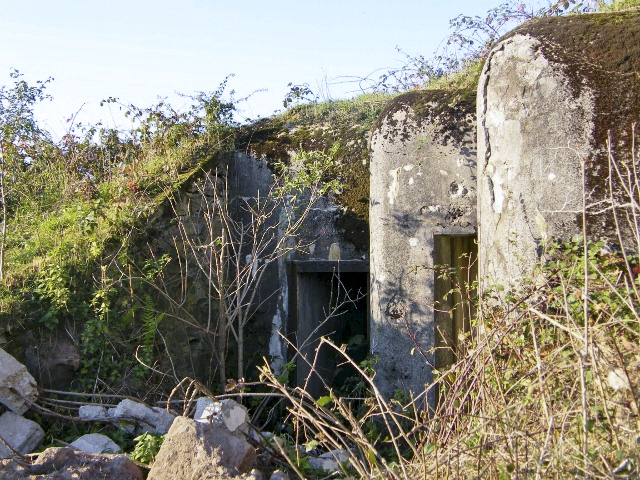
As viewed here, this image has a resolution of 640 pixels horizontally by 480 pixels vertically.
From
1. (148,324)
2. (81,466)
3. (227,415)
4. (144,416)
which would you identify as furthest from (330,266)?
(81,466)

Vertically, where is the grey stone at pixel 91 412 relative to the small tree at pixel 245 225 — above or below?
below

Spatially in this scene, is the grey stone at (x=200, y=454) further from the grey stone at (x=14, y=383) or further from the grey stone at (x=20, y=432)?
the grey stone at (x=14, y=383)

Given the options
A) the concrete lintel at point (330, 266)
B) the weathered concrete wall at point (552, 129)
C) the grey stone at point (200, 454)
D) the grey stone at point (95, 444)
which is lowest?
Result: the grey stone at point (95, 444)

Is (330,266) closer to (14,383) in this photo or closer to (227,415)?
(227,415)

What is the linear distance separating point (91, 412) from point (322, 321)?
3012mm

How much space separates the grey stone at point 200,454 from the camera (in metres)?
3.97

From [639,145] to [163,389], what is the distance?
172 inches

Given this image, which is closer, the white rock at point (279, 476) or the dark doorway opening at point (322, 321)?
the white rock at point (279, 476)

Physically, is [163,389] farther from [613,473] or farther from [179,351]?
[613,473]

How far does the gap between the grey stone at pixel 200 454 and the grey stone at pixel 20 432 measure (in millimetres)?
1529

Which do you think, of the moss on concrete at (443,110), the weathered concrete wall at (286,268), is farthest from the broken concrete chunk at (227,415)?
the moss on concrete at (443,110)

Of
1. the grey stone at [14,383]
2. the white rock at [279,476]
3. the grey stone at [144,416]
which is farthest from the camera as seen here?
the grey stone at [144,416]

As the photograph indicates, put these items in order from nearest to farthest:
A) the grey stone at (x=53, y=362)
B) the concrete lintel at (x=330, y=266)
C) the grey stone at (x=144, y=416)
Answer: the grey stone at (x=144, y=416) < the grey stone at (x=53, y=362) < the concrete lintel at (x=330, y=266)

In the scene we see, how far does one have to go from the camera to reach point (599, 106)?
494cm
